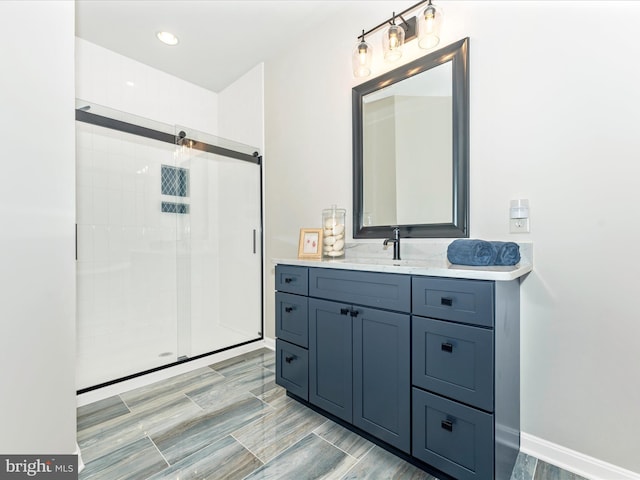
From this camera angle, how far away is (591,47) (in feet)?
4.07

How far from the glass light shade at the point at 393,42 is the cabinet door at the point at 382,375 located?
4.91 ft

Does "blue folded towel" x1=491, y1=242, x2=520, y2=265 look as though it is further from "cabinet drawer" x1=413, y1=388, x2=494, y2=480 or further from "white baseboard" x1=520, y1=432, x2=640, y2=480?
"white baseboard" x1=520, y1=432, x2=640, y2=480

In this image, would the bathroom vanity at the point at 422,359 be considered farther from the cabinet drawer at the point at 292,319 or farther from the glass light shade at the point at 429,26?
the glass light shade at the point at 429,26

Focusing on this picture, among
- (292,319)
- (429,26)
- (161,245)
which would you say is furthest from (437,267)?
(161,245)

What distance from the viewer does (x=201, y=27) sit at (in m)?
2.37

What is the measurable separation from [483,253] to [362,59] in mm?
1400

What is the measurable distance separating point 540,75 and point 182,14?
2.40 metres

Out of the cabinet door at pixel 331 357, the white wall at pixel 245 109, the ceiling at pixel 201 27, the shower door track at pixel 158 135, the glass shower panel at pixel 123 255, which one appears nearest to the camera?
the cabinet door at pixel 331 357

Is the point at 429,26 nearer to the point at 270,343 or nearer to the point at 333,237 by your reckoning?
the point at 333,237

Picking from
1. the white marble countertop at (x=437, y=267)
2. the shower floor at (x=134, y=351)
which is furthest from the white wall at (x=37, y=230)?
the white marble countertop at (x=437, y=267)

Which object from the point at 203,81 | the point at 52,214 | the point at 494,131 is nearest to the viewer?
the point at 52,214

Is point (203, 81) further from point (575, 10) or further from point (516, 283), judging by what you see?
point (516, 283)

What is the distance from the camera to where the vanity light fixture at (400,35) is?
1.59 metres

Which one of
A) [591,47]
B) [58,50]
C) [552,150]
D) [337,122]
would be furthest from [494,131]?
[58,50]
